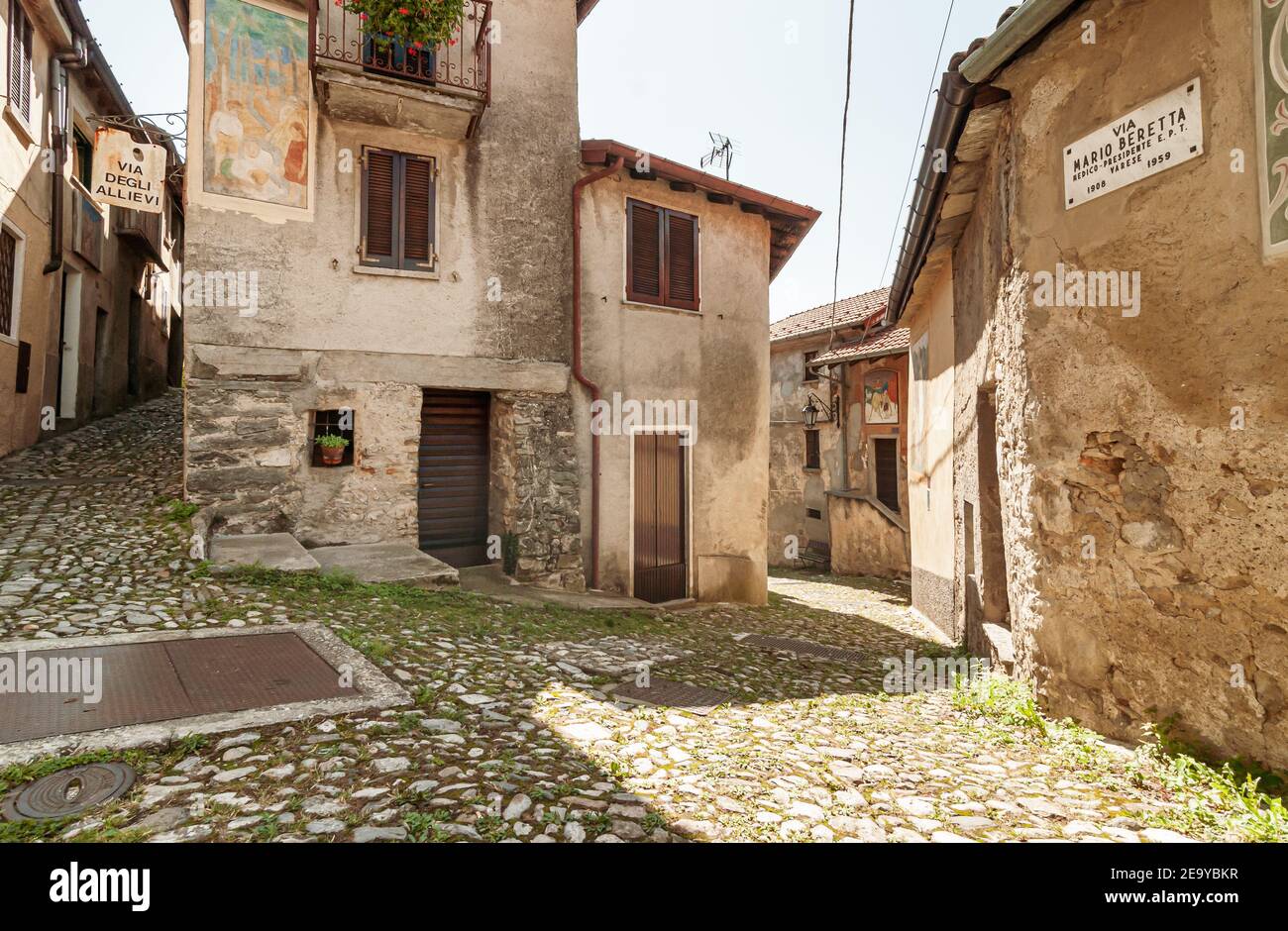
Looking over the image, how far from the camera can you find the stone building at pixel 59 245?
9.49 metres

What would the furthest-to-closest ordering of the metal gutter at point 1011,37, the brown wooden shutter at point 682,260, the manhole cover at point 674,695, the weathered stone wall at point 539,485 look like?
the brown wooden shutter at point 682,260 → the weathered stone wall at point 539,485 → the manhole cover at point 674,695 → the metal gutter at point 1011,37

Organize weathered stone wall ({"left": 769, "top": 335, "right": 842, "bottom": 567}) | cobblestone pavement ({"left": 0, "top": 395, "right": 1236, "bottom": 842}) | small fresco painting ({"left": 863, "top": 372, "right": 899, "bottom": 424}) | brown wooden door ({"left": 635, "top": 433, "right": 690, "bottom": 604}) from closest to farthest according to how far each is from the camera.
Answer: cobblestone pavement ({"left": 0, "top": 395, "right": 1236, "bottom": 842}), brown wooden door ({"left": 635, "top": 433, "right": 690, "bottom": 604}), small fresco painting ({"left": 863, "top": 372, "right": 899, "bottom": 424}), weathered stone wall ({"left": 769, "top": 335, "right": 842, "bottom": 567})

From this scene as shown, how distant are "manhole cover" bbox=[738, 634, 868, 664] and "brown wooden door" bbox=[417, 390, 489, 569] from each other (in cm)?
413

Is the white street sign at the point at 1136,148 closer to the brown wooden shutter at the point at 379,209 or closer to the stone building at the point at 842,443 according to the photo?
the brown wooden shutter at the point at 379,209

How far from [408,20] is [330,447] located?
5089 mm

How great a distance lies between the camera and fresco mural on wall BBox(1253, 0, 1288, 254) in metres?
3.00

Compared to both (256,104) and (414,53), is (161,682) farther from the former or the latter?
(414,53)

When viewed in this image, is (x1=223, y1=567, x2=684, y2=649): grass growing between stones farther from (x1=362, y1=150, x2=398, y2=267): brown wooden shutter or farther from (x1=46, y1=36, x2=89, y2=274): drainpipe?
(x1=46, y1=36, x2=89, y2=274): drainpipe

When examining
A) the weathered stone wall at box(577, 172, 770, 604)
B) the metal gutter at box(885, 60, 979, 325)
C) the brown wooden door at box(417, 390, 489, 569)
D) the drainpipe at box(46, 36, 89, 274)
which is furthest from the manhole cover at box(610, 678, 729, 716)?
the drainpipe at box(46, 36, 89, 274)

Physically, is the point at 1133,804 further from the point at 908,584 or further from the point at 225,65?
the point at 908,584

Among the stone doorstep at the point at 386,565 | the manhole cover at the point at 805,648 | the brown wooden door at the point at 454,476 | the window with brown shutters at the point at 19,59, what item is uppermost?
the window with brown shutters at the point at 19,59

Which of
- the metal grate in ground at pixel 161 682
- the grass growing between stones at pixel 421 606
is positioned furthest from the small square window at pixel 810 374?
the metal grate in ground at pixel 161 682

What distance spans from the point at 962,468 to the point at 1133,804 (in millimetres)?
4657

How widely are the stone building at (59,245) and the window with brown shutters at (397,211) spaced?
8.59 feet
